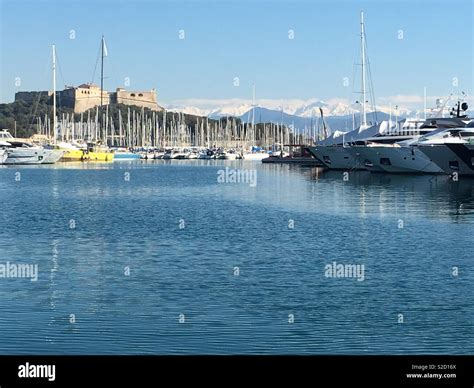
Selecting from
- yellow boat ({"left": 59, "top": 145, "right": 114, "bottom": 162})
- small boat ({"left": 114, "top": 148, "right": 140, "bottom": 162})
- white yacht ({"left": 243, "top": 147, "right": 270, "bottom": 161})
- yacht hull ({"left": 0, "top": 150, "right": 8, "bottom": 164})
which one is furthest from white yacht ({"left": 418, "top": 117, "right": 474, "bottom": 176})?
small boat ({"left": 114, "top": 148, "right": 140, "bottom": 162})

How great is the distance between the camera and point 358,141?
88000mm

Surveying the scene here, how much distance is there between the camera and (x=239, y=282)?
21.6 meters

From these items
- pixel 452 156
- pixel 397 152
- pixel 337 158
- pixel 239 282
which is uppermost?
pixel 397 152

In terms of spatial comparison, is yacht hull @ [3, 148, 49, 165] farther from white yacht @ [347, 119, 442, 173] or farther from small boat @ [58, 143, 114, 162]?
white yacht @ [347, 119, 442, 173]

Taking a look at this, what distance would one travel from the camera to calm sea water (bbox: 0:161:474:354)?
16016mm

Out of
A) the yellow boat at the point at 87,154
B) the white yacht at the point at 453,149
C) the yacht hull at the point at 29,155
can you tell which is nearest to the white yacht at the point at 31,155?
the yacht hull at the point at 29,155

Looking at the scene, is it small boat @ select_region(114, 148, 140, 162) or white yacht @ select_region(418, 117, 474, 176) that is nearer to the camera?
white yacht @ select_region(418, 117, 474, 176)

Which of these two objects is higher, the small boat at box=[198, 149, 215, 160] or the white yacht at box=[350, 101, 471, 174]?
the white yacht at box=[350, 101, 471, 174]

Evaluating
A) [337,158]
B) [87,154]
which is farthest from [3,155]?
[337,158]

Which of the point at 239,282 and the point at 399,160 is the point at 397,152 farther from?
the point at 239,282

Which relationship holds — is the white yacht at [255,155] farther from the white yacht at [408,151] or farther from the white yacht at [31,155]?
the white yacht at [408,151]

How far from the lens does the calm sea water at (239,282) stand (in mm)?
16016

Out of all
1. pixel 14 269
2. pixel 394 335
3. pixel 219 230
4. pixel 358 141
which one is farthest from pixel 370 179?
pixel 394 335
